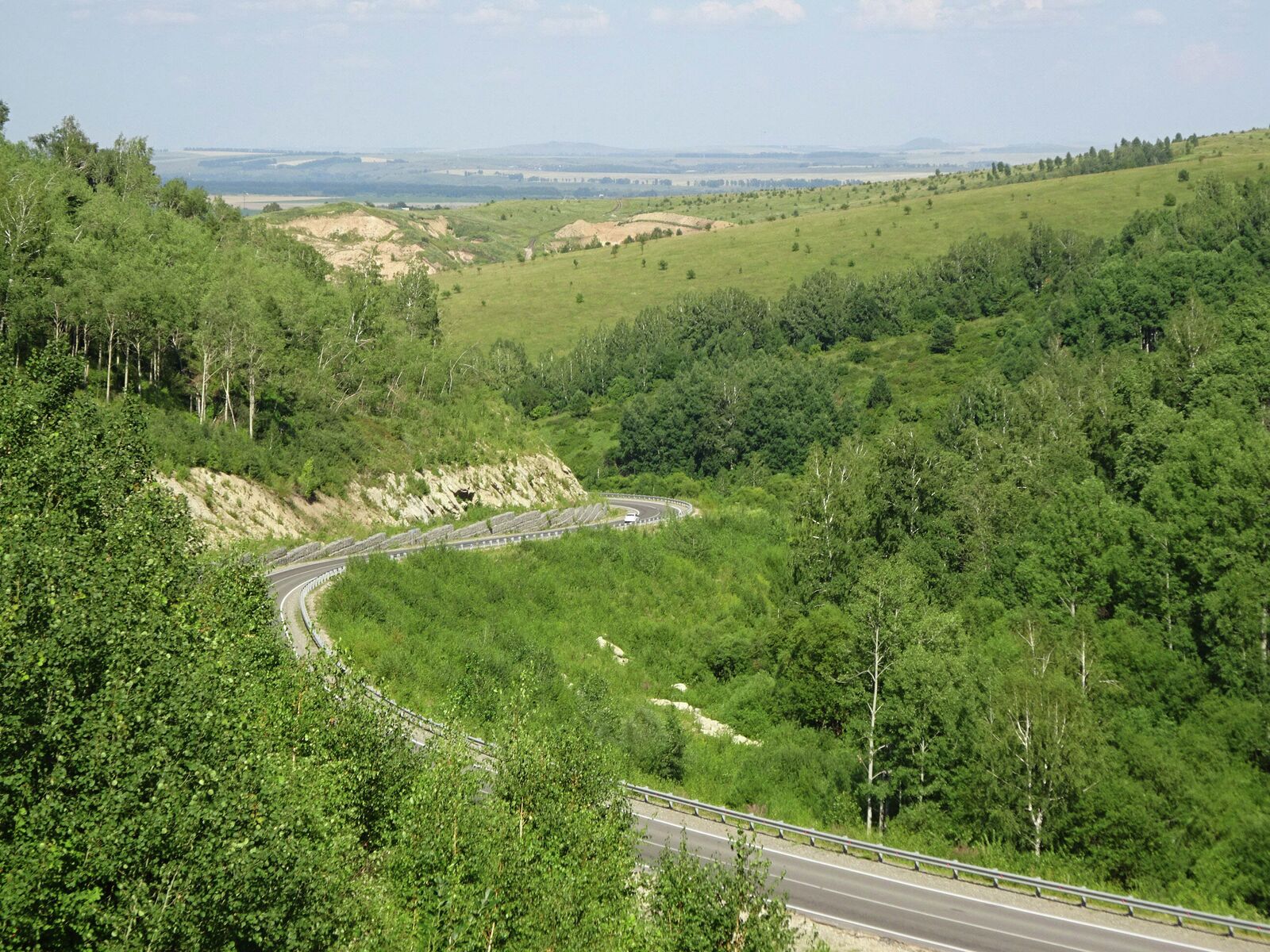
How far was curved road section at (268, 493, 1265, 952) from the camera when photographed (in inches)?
1114

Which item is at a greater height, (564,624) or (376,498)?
(376,498)

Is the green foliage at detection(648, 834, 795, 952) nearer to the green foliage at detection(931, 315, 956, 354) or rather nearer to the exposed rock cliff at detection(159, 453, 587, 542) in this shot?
the exposed rock cliff at detection(159, 453, 587, 542)

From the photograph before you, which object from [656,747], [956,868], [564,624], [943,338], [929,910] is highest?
[943,338]

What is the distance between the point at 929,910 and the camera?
30156 mm

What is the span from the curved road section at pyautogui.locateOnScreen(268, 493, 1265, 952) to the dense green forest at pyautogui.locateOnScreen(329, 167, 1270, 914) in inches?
290

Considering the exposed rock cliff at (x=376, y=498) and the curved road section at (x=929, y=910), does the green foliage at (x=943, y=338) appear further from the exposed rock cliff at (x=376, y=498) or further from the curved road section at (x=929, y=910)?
the curved road section at (x=929, y=910)

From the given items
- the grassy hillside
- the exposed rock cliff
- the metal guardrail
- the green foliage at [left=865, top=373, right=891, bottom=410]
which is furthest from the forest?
→ the grassy hillside

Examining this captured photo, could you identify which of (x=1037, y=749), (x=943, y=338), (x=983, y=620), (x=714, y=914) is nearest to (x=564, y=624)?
(x=983, y=620)

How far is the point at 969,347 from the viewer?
477 feet

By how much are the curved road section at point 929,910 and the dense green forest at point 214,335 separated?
1572 inches

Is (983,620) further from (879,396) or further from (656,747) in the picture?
(879,396)

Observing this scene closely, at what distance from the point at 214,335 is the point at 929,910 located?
174 feet

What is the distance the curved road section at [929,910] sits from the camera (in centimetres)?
2831

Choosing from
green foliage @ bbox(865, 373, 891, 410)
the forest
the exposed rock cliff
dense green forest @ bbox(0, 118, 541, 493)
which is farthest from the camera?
green foliage @ bbox(865, 373, 891, 410)
